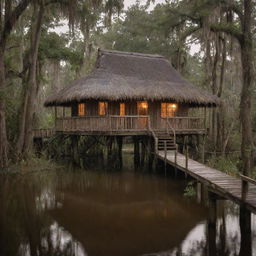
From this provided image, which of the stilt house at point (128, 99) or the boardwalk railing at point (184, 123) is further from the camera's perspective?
the boardwalk railing at point (184, 123)

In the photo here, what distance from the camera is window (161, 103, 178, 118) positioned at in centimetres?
2117

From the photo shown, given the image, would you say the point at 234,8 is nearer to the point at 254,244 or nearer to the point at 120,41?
the point at 254,244

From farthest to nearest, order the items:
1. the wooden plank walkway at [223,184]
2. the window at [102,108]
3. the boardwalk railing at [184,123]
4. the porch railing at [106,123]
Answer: the window at [102,108] < the boardwalk railing at [184,123] < the porch railing at [106,123] < the wooden plank walkway at [223,184]

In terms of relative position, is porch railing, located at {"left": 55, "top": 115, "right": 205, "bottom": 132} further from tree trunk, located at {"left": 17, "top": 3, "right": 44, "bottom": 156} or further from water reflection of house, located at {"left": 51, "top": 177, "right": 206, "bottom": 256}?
water reflection of house, located at {"left": 51, "top": 177, "right": 206, "bottom": 256}

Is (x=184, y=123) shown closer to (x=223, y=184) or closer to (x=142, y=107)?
(x=142, y=107)

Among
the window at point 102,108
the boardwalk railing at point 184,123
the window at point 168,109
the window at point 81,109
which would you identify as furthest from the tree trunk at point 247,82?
the window at point 81,109

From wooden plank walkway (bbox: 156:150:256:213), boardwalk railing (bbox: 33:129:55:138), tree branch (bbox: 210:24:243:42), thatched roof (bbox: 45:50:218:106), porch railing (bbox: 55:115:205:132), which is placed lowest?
wooden plank walkway (bbox: 156:150:256:213)

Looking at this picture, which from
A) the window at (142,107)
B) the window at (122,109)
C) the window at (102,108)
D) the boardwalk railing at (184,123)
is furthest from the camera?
the window at (142,107)

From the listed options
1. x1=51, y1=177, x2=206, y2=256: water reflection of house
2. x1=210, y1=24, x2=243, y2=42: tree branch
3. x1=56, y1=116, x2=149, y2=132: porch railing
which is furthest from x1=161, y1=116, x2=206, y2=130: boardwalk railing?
x1=51, y1=177, x2=206, y2=256: water reflection of house

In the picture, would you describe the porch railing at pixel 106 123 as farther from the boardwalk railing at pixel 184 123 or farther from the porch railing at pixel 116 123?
the boardwalk railing at pixel 184 123

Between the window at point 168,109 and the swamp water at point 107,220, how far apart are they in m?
7.25

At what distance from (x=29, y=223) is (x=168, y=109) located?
1445 centimetres

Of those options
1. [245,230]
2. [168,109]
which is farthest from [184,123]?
[245,230]

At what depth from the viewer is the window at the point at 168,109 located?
2117cm
